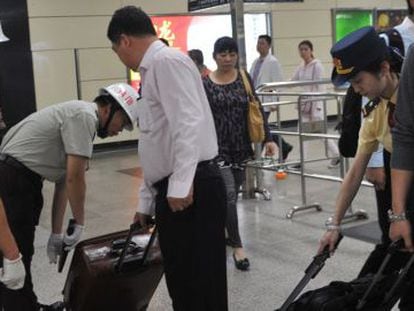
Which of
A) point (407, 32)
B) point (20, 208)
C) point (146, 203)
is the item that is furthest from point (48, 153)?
point (407, 32)

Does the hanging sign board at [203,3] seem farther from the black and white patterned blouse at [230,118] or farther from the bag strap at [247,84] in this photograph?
the black and white patterned blouse at [230,118]

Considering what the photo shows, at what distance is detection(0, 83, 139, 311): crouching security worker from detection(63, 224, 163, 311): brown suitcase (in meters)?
0.22

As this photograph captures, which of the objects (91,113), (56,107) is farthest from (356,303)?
(56,107)

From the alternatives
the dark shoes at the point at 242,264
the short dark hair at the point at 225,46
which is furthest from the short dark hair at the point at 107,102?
the dark shoes at the point at 242,264

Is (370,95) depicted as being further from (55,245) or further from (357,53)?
(55,245)

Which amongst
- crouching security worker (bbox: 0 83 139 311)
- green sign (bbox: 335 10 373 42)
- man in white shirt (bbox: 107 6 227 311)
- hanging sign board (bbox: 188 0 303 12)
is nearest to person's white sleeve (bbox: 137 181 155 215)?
man in white shirt (bbox: 107 6 227 311)

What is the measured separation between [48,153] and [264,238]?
2.41 meters

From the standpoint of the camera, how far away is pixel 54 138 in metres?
2.84

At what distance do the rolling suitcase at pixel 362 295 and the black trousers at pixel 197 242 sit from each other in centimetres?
44

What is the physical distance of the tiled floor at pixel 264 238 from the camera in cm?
377

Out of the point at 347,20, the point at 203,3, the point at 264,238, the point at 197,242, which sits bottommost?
the point at 264,238

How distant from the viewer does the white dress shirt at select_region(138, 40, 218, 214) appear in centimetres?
221

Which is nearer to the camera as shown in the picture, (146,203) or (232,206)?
(146,203)

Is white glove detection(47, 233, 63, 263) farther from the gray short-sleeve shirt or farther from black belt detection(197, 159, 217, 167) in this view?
black belt detection(197, 159, 217, 167)
